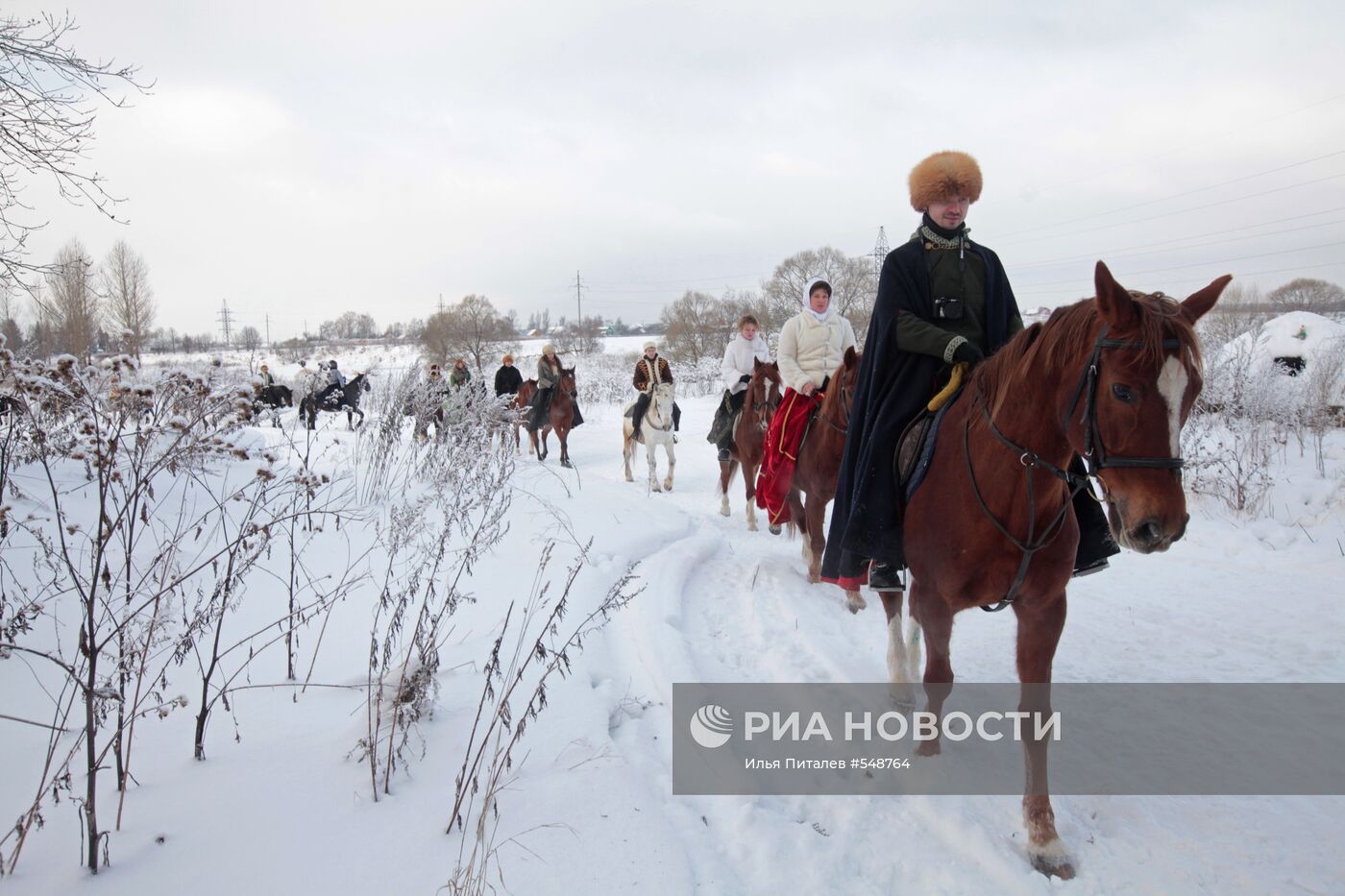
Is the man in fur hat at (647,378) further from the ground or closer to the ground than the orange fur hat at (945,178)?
closer to the ground

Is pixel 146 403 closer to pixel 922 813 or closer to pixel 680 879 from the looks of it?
pixel 680 879

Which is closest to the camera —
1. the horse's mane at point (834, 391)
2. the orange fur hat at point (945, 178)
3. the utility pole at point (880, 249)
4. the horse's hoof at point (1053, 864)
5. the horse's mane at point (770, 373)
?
the horse's hoof at point (1053, 864)

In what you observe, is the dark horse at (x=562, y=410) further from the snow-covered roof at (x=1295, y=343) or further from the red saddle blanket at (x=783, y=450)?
the snow-covered roof at (x=1295, y=343)

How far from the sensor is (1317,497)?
261 inches

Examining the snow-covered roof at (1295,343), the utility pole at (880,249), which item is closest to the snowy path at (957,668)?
the snow-covered roof at (1295,343)

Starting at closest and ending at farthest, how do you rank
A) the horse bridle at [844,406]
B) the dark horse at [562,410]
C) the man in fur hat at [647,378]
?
the horse bridle at [844,406] → the man in fur hat at [647,378] → the dark horse at [562,410]

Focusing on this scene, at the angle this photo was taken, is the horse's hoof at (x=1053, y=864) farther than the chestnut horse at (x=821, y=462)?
No

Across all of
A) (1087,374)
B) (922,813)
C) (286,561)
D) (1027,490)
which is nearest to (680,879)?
(922,813)

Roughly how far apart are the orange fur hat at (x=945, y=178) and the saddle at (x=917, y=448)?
102cm

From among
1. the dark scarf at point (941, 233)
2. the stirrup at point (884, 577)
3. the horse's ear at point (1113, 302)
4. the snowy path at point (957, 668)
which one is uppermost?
the dark scarf at point (941, 233)

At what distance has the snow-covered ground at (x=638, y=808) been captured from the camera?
2.01 m

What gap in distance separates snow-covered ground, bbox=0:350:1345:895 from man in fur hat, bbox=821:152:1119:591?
108 centimetres

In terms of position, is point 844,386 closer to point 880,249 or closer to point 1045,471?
point 1045,471

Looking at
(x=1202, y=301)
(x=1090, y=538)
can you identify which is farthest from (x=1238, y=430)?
(x=1202, y=301)
